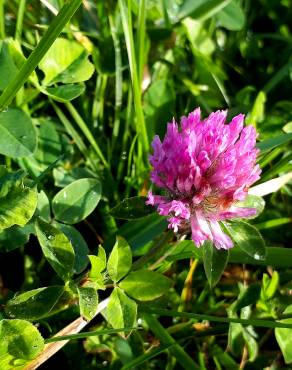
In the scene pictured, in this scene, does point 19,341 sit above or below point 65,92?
below

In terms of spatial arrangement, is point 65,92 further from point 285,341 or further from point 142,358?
point 285,341

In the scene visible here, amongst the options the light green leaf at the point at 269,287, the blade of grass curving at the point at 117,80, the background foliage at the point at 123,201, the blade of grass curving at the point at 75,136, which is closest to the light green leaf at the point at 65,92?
the background foliage at the point at 123,201

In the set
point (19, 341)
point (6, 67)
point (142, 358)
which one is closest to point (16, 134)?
point (6, 67)

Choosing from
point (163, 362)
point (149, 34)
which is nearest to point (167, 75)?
point (149, 34)

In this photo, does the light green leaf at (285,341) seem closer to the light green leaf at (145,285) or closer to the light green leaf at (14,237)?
the light green leaf at (145,285)

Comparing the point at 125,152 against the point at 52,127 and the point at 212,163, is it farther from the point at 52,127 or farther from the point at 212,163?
the point at 212,163
